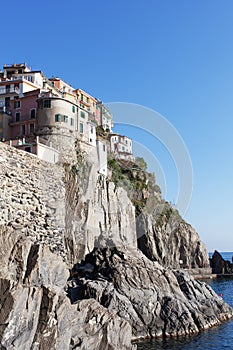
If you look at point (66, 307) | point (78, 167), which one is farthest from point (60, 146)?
point (66, 307)

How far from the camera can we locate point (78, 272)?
124 feet

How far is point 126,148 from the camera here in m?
87.6

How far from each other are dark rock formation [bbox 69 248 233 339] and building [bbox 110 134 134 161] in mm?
41297

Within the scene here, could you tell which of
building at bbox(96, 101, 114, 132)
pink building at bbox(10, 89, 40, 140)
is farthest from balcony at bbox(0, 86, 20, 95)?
building at bbox(96, 101, 114, 132)

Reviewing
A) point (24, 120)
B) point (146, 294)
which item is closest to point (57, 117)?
point (24, 120)

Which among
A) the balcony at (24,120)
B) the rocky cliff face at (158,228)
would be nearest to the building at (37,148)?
the balcony at (24,120)

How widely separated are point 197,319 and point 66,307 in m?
16.0

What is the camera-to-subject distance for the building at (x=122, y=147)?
7906 centimetres

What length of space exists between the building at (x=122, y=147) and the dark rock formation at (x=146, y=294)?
41.3m

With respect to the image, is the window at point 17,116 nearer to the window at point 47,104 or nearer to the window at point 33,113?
the window at point 33,113

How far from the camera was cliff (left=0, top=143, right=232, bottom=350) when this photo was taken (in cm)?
1908

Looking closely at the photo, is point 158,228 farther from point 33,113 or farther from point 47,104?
point 47,104

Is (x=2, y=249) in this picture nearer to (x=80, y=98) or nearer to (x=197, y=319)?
(x=197, y=319)

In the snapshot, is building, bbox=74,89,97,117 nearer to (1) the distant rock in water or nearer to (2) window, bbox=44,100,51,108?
(2) window, bbox=44,100,51,108
